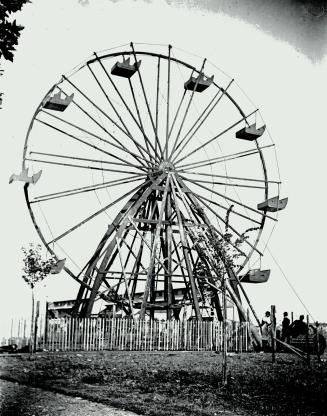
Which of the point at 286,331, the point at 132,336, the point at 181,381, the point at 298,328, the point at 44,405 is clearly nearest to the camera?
the point at 44,405

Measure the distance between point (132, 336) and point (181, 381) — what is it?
8.00 m

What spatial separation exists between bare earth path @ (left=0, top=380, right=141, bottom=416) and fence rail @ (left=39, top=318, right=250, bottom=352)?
830 centimetres

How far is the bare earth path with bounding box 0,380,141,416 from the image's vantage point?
9445 mm

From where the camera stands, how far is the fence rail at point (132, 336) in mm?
19906

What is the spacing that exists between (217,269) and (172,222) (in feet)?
30.6

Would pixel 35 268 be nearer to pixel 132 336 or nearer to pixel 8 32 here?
pixel 132 336

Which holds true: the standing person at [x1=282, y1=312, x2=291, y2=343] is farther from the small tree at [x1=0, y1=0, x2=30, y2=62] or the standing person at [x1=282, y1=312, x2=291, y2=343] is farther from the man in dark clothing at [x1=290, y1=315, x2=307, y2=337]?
the small tree at [x1=0, y1=0, x2=30, y2=62]

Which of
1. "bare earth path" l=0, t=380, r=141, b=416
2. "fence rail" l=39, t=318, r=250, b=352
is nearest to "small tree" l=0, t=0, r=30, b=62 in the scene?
"bare earth path" l=0, t=380, r=141, b=416

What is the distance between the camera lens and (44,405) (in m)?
10.0

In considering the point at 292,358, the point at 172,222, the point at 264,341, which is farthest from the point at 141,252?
the point at 292,358

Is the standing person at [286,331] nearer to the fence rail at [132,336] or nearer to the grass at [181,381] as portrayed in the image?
the fence rail at [132,336]

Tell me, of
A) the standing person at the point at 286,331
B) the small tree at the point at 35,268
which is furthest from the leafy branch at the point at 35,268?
the standing person at the point at 286,331

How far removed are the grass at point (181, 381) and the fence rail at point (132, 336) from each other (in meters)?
2.59

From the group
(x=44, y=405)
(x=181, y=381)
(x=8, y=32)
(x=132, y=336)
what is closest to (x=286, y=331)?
(x=132, y=336)
